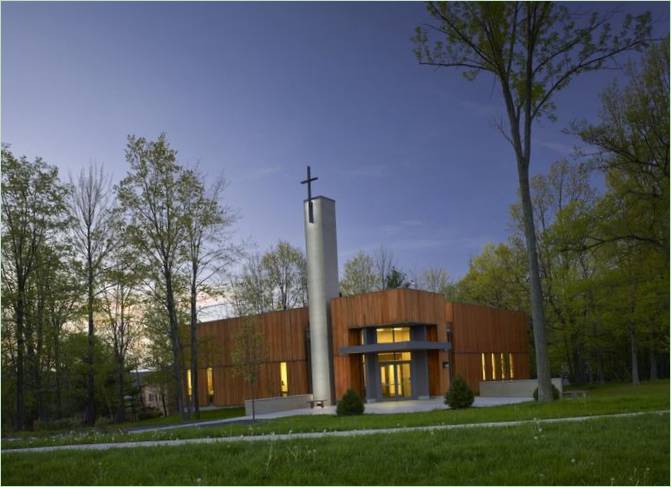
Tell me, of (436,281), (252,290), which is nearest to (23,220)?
(252,290)

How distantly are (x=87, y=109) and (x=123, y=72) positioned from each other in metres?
2.63

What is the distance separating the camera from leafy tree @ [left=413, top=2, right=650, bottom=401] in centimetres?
1977

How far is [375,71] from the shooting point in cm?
2430

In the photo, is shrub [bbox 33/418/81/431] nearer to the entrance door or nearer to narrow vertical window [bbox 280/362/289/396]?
narrow vertical window [bbox 280/362/289/396]

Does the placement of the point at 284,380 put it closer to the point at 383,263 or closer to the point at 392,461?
the point at 383,263

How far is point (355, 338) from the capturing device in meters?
31.5

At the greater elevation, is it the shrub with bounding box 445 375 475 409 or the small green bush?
the shrub with bounding box 445 375 475 409

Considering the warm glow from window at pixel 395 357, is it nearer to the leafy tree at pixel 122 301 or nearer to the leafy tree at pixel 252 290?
the leafy tree at pixel 122 301

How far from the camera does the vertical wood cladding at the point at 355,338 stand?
30.7m

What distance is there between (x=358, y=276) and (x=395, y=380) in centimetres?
2080

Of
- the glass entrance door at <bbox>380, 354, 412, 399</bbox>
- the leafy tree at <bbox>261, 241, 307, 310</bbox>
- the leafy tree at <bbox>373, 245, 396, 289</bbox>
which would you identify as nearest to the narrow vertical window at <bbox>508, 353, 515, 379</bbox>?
the glass entrance door at <bbox>380, 354, 412, 399</bbox>

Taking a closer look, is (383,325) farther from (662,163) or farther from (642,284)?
(662,163)

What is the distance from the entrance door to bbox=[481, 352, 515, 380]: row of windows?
7598 mm

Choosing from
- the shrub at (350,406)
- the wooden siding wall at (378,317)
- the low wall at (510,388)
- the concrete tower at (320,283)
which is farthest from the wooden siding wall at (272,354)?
the shrub at (350,406)
